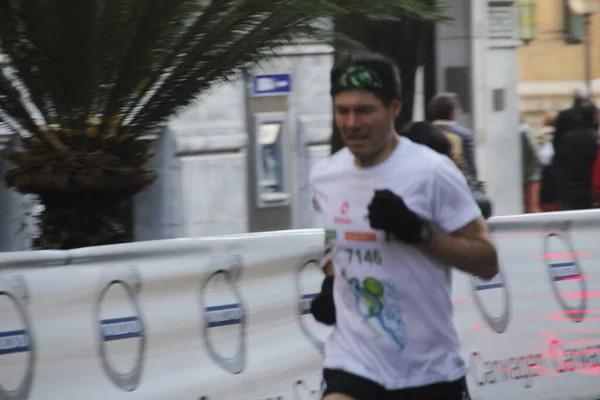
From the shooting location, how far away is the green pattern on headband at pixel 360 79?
4.18m

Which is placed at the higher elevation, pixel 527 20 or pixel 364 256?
pixel 527 20

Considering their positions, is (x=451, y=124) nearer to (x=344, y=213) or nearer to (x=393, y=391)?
(x=344, y=213)

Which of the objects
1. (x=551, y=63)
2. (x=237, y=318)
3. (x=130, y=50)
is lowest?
(x=237, y=318)

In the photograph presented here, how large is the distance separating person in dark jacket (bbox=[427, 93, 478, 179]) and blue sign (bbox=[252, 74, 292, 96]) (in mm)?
4270

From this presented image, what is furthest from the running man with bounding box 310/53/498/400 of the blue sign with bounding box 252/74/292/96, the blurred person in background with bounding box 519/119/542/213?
the blurred person in background with bounding box 519/119/542/213

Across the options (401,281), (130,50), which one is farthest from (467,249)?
(130,50)

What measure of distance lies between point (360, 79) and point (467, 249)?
0.61 m

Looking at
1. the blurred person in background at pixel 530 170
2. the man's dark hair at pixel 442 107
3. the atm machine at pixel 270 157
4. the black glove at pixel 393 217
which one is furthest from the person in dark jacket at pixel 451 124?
the blurred person in background at pixel 530 170

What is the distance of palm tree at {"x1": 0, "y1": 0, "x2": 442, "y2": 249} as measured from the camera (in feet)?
23.7

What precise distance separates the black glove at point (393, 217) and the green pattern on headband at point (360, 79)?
1.27 feet

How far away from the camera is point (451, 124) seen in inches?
395

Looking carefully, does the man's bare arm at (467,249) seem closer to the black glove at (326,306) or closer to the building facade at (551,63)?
the black glove at (326,306)

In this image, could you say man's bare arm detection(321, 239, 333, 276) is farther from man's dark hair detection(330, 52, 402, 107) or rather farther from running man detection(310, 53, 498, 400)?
man's dark hair detection(330, 52, 402, 107)

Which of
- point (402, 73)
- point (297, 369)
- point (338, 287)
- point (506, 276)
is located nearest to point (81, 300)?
point (297, 369)
